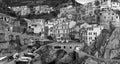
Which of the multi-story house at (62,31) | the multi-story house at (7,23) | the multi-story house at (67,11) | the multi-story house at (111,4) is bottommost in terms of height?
the multi-story house at (62,31)

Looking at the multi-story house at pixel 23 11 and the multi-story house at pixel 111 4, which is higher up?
the multi-story house at pixel 111 4

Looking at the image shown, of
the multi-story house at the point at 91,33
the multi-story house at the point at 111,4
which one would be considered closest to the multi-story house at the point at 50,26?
the multi-story house at the point at 91,33

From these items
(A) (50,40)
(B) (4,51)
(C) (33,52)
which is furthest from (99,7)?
(B) (4,51)

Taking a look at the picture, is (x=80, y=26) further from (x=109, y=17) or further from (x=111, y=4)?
(x=111, y=4)

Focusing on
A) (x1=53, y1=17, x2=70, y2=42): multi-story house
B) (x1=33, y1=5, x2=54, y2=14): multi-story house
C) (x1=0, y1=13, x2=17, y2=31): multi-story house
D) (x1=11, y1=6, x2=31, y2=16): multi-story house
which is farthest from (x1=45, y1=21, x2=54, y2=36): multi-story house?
(x1=11, y1=6, x2=31, y2=16): multi-story house

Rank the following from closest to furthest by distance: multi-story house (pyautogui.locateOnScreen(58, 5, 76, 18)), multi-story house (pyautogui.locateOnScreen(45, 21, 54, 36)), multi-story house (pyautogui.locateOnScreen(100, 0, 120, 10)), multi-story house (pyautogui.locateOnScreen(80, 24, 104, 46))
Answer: multi-story house (pyautogui.locateOnScreen(80, 24, 104, 46)), multi-story house (pyautogui.locateOnScreen(45, 21, 54, 36)), multi-story house (pyautogui.locateOnScreen(100, 0, 120, 10)), multi-story house (pyautogui.locateOnScreen(58, 5, 76, 18))

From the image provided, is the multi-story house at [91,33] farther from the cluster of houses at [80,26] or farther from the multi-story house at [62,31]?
the multi-story house at [62,31]

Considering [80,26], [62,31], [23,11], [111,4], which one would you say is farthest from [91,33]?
[23,11]

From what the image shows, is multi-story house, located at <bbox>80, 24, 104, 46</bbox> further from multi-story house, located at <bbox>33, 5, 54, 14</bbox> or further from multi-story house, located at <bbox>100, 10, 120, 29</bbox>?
multi-story house, located at <bbox>33, 5, 54, 14</bbox>

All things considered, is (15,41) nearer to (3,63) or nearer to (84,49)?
(3,63)
